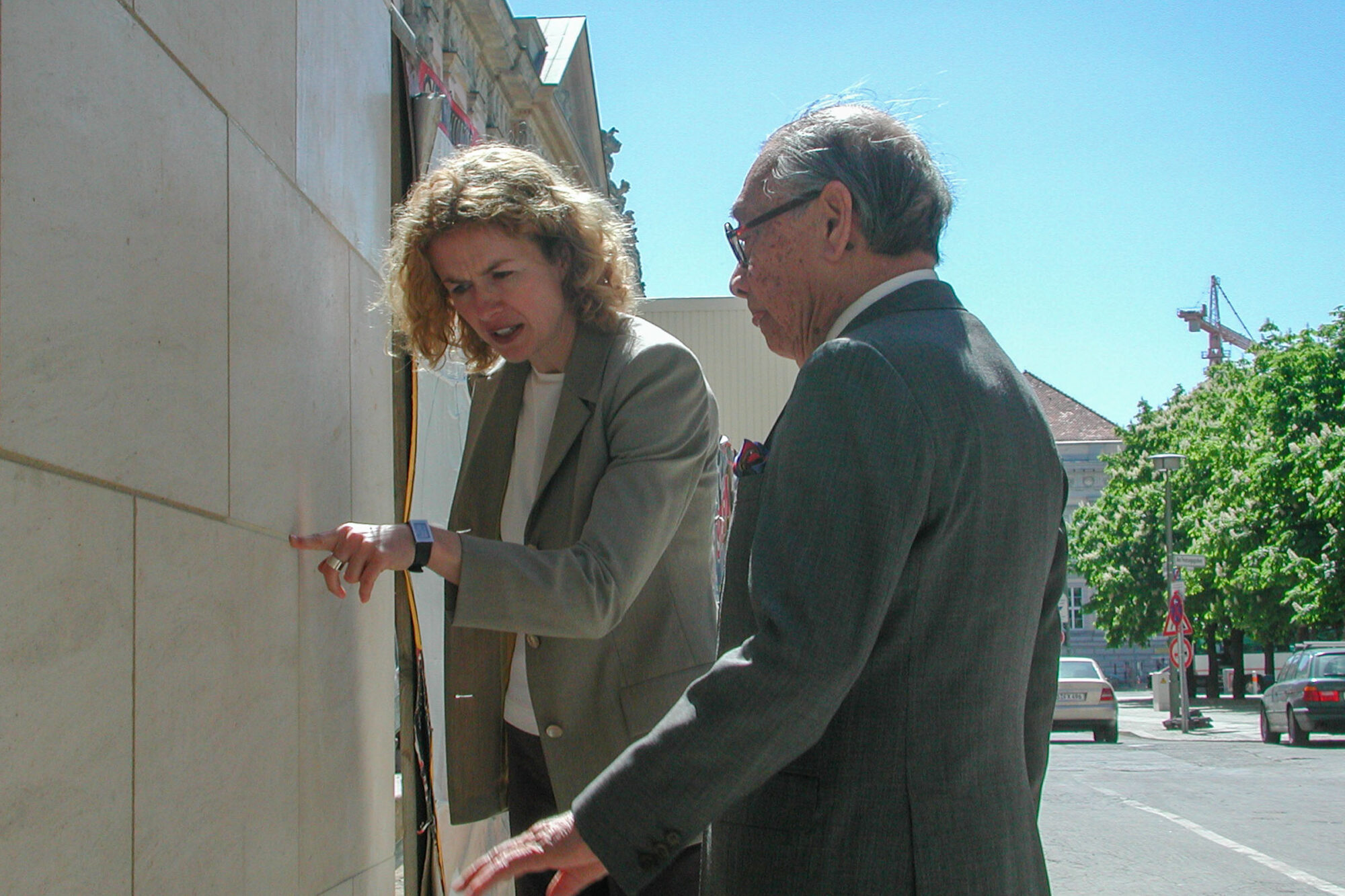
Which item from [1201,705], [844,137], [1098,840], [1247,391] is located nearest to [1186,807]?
[1098,840]

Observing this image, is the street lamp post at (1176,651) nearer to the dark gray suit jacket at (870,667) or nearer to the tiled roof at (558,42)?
the tiled roof at (558,42)

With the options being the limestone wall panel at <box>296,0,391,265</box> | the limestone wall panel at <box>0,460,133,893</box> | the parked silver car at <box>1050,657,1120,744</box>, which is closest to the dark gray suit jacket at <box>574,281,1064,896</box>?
the limestone wall panel at <box>0,460,133,893</box>

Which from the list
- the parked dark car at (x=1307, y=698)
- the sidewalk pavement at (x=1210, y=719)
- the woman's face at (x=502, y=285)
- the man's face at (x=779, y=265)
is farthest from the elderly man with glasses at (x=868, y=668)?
the sidewalk pavement at (x=1210, y=719)

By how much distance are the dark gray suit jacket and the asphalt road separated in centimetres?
667

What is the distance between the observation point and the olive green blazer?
2.26 meters

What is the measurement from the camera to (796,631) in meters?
1.56

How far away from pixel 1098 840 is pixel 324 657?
8.73m

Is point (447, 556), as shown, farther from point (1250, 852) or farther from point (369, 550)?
point (1250, 852)

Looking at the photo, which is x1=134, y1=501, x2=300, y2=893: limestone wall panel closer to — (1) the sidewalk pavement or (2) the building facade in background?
(1) the sidewalk pavement

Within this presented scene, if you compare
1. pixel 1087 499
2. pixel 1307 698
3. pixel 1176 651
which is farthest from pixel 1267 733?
pixel 1087 499

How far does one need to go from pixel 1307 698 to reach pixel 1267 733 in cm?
→ 224

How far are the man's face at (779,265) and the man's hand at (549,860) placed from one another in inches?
28.3

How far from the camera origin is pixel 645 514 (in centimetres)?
236

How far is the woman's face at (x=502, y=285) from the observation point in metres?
2.63
